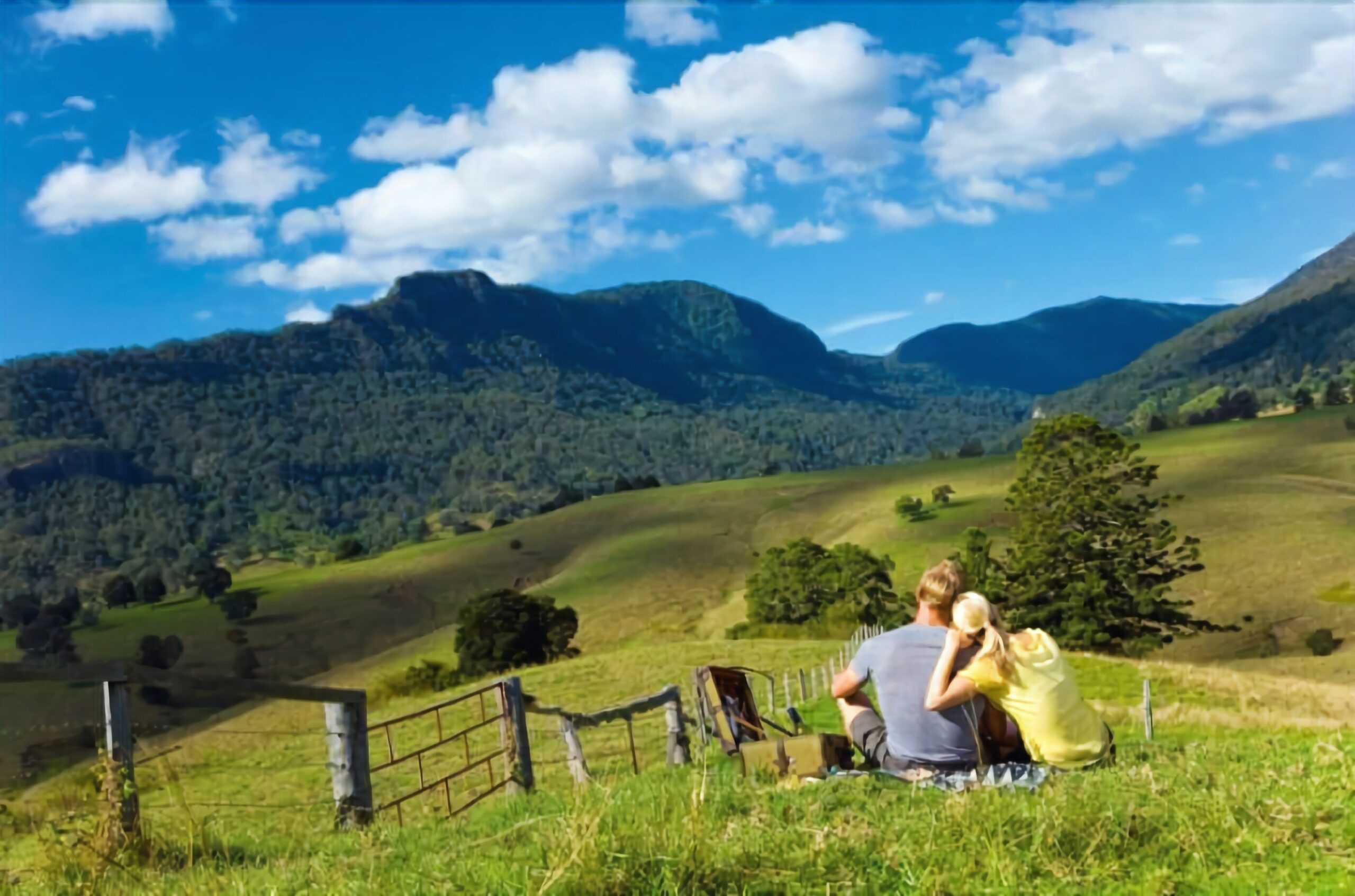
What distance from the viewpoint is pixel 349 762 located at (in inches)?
352

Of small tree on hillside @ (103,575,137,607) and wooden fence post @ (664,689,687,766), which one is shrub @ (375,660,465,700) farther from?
small tree on hillside @ (103,575,137,607)

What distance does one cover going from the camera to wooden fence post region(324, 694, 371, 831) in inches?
348

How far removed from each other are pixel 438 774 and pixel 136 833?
57.6 feet

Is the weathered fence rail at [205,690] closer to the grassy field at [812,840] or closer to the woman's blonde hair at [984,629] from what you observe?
the grassy field at [812,840]

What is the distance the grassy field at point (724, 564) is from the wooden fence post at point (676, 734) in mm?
45533

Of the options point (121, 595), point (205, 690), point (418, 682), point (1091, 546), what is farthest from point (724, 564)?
point (205, 690)

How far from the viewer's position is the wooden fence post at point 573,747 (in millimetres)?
11656

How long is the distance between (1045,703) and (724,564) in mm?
124280

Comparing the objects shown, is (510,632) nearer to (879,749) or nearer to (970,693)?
(879,749)

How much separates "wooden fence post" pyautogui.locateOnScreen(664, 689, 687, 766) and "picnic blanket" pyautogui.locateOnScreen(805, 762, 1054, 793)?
6530 millimetres

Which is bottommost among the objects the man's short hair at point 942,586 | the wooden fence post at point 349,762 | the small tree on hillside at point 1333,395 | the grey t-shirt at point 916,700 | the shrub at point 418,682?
the shrub at point 418,682

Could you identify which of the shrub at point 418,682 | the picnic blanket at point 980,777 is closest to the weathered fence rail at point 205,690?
the picnic blanket at point 980,777

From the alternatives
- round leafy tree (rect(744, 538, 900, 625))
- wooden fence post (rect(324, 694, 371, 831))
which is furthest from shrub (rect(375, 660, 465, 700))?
wooden fence post (rect(324, 694, 371, 831))

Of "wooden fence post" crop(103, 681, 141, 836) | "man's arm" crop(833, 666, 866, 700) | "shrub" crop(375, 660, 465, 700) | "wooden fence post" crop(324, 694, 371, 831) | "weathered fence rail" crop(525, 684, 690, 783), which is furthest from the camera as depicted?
"shrub" crop(375, 660, 465, 700)
